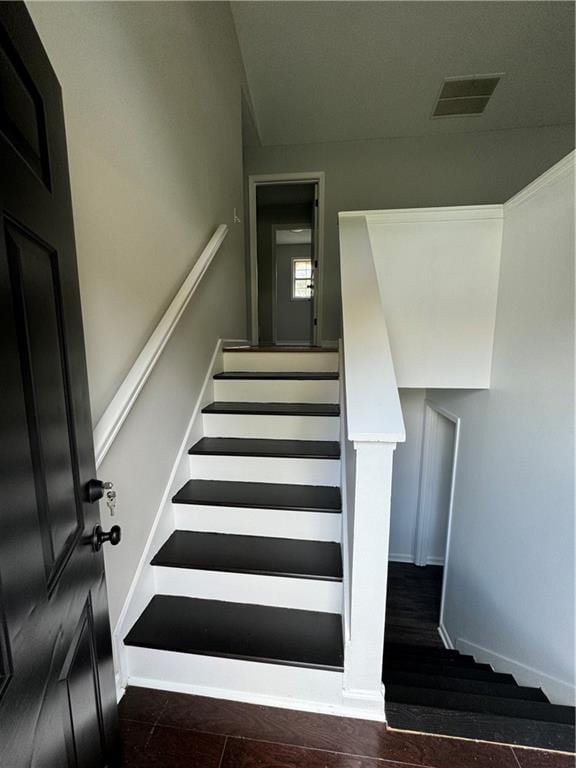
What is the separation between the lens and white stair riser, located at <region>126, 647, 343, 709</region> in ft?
3.95

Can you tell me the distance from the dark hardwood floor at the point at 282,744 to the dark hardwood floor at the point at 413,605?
7.34ft

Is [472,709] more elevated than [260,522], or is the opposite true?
[260,522]

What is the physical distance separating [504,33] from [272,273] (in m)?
4.16

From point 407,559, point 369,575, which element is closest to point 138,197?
point 369,575

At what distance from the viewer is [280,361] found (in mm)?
2527

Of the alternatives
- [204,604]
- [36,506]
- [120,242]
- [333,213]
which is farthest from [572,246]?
[333,213]

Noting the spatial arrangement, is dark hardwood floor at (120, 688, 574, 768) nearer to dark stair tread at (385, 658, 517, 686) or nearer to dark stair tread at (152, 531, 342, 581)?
dark stair tread at (152, 531, 342, 581)

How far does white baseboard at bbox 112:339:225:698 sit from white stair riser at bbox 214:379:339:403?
265 millimetres

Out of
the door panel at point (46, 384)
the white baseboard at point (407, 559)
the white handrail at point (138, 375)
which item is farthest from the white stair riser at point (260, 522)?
the white baseboard at point (407, 559)

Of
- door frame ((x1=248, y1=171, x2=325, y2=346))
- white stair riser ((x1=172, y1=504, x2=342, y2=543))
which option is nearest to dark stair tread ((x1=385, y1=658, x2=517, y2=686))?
white stair riser ((x1=172, y1=504, x2=342, y2=543))

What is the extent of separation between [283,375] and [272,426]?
0.41m

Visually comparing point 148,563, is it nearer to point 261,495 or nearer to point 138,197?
point 261,495

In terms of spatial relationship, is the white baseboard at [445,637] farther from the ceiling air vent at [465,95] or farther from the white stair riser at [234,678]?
the ceiling air vent at [465,95]

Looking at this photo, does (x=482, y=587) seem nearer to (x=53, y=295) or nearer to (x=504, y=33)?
(x=53, y=295)
